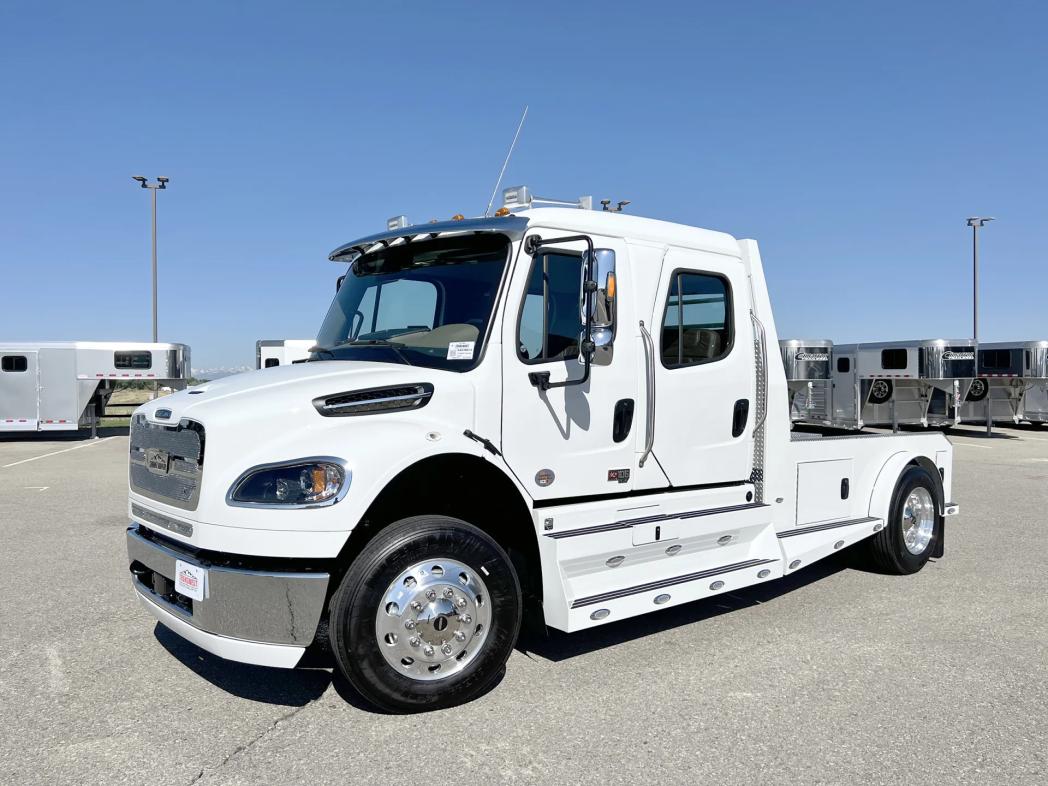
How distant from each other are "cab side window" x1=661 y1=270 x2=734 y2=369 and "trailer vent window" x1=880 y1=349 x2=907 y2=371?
18.1 metres

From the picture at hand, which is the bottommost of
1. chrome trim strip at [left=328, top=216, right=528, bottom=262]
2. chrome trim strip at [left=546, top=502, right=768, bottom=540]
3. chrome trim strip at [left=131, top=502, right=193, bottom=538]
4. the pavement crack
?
the pavement crack

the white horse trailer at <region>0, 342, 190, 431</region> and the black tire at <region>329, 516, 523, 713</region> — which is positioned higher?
the white horse trailer at <region>0, 342, 190, 431</region>

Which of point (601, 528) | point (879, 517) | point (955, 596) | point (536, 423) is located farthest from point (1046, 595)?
point (536, 423)

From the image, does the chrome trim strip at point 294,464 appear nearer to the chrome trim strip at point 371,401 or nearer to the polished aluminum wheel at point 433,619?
the chrome trim strip at point 371,401

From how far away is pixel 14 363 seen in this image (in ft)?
62.6

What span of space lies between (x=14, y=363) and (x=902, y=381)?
22.3 meters

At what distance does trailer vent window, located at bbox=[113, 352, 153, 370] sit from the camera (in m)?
19.9

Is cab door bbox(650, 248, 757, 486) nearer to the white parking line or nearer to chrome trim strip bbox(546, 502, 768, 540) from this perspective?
chrome trim strip bbox(546, 502, 768, 540)

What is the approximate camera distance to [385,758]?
11.4 feet

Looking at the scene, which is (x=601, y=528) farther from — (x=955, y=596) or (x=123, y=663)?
(x=955, y=596)

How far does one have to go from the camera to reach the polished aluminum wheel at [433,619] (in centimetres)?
379

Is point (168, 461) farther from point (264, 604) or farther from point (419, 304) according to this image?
point (419, 304)

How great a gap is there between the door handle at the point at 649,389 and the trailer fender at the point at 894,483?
268cm

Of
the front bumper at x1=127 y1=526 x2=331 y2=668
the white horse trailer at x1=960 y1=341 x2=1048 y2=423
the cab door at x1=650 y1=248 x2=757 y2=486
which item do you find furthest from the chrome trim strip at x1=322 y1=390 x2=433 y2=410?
the white horse trailer at x1=960 y1=341 x2=1048 y2=423
